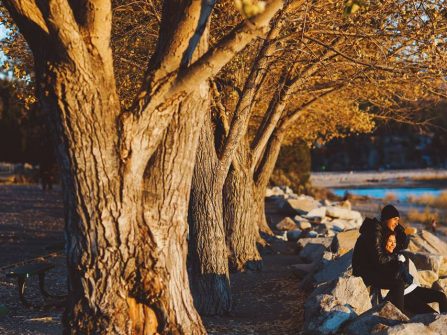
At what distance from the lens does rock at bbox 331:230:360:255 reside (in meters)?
13.2

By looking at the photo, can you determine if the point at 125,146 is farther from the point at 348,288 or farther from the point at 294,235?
the point at 294,235

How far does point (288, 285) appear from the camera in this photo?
479 inches

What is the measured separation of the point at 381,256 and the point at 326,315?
3.27 feet

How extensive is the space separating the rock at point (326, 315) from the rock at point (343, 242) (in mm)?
4656

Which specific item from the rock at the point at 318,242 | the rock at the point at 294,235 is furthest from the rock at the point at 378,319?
the rock at the point at 294,235

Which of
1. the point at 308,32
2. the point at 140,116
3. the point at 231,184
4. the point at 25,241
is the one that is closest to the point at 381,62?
the point at 308,32

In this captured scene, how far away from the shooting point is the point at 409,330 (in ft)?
23.3

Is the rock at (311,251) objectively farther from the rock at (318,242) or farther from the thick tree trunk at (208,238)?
the thick tree trunk at (208,238)

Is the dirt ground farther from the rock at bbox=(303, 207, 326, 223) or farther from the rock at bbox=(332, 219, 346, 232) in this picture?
the rock at bbox=(303, 207, 326, 223)

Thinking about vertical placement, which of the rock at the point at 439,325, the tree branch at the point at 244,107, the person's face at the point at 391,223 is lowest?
the rock at the point at 439,325

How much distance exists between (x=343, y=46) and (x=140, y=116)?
23.9 ft

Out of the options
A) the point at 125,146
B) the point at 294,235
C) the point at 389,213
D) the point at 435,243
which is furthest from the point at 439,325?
the point at 294,235

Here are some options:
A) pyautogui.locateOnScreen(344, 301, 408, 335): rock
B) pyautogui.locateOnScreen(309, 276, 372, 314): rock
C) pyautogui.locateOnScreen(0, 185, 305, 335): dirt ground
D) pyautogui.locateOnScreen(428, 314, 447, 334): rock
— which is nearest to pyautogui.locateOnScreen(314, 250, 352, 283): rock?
pyautogui.locateOnScreen(0, 185, 305, 335): dirt ground

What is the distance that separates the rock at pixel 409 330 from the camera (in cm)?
707
